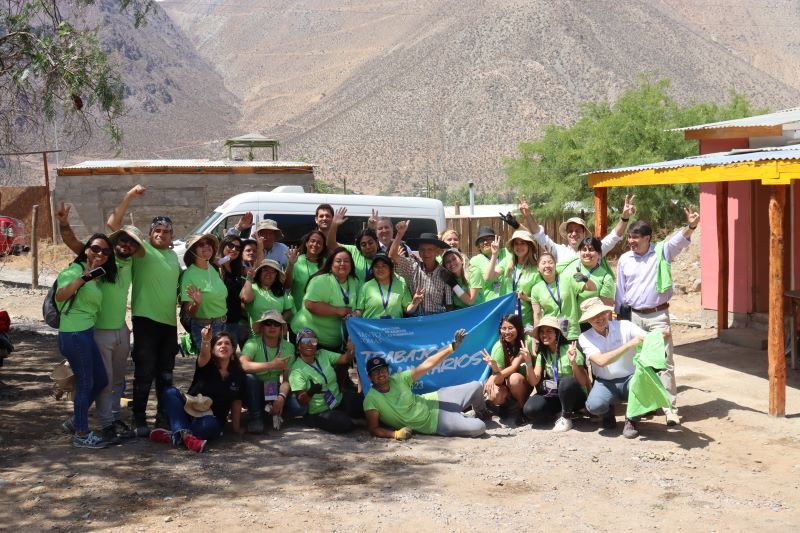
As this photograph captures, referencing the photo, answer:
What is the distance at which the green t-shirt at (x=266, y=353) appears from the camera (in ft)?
26.9

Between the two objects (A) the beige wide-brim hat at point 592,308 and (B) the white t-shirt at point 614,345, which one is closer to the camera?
(A) the beige wide-brim hat at point 592,308

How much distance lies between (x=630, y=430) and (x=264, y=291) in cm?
351

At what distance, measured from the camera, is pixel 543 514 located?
6.37 metres

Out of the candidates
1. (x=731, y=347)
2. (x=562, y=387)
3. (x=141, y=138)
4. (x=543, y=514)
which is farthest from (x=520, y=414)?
(x=141, y=138)

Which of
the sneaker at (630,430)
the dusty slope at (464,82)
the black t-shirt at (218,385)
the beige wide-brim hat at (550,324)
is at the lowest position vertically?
the sneaker at (630,430)

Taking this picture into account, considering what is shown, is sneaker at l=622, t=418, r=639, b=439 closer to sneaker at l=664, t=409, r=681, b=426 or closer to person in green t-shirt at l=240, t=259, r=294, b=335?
sneaker at l=664, t=409, r=681, b=426

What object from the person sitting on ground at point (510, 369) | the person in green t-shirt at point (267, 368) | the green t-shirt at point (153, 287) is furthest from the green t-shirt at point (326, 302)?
the person sitting on ground at point (510, 369)

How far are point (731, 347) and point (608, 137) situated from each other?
12672 millimetres

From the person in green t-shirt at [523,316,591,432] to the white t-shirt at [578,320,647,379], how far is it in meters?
0.14

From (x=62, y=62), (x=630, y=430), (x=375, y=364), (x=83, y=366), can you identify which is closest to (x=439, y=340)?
(x=375, y=364)

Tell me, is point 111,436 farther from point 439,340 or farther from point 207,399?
point 439,340

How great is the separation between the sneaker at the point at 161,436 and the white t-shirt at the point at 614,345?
3.68 metres

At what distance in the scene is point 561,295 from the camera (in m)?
8.68

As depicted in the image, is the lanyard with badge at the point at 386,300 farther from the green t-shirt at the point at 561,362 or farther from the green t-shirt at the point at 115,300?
the green t-shirt at the point at 115,300
